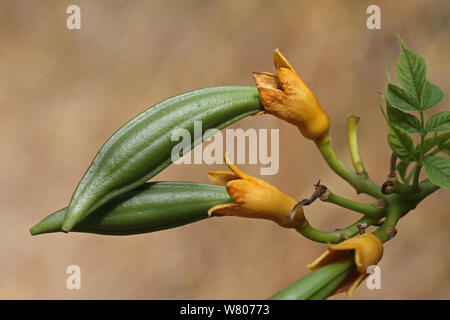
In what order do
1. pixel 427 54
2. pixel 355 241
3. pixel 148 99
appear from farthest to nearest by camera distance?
pixel 148 99 < pixel 427 54 < pixel 355 241

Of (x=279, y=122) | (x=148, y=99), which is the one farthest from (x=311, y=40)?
(x=148, y=99)

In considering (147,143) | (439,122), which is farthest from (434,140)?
(147,143)

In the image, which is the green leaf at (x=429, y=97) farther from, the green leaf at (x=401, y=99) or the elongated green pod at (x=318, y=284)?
the elongated green pod at (x=318, y=284)

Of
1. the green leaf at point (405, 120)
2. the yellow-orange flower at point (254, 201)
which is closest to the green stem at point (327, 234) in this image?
the yellow-orange flower at point (254, 201)

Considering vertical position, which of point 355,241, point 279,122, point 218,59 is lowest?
point 355,241

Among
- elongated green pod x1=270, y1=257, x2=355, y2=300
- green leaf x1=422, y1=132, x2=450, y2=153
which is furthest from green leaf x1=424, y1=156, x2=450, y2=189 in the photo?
elongated green pod x1=270, y1=257, x2=355, y2=300

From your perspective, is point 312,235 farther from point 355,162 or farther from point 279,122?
point 279,122
